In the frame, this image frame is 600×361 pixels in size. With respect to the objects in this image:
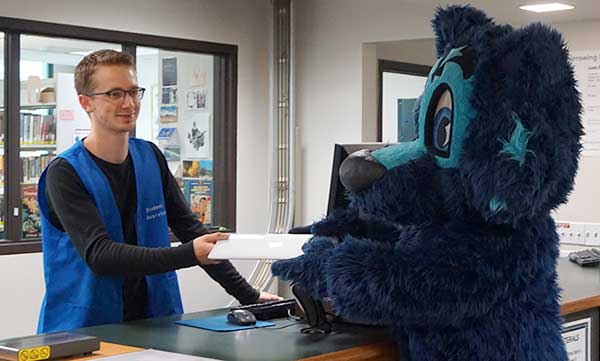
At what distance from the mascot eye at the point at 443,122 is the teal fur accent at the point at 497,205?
0.58 ft

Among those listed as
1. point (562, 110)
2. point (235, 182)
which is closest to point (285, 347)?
point (562, 110)

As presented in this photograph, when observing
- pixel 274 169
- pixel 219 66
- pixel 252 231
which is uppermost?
pixel 219 66

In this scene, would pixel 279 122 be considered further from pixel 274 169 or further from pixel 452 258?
pixel 452 258

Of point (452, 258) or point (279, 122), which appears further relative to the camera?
point (279, 122)

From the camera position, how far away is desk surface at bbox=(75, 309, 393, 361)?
78.9 inches

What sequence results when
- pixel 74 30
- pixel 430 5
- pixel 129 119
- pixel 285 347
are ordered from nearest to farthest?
pixel 285 347 → pixel 129 119 → pixel 74 30 → pixel 430 5

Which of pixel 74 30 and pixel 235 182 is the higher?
pixel 74 30

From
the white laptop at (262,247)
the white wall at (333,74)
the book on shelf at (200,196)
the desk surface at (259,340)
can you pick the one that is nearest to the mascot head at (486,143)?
the white laptop at (262,247)

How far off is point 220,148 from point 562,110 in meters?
5.31

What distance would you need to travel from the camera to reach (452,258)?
6.07 ft

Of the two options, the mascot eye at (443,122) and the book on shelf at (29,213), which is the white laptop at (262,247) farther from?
the book on shelf at (29,213)

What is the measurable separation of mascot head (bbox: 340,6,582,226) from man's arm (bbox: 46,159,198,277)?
654 millimetres

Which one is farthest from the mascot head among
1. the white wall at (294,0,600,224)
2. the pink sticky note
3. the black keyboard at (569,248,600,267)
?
the white wall at (294,0,600,224)

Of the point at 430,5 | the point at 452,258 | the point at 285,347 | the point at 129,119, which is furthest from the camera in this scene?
the point at 430,5
